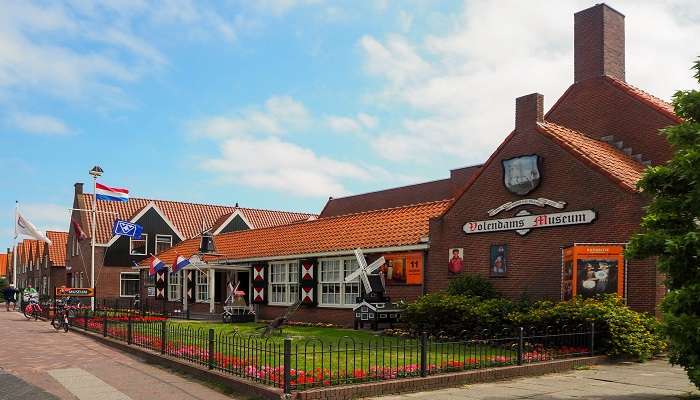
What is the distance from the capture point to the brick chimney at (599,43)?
71.4 ft

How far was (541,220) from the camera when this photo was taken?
1780cm

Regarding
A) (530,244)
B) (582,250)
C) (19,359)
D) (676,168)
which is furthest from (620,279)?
(19,359)

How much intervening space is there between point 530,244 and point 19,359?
13237 millimetres

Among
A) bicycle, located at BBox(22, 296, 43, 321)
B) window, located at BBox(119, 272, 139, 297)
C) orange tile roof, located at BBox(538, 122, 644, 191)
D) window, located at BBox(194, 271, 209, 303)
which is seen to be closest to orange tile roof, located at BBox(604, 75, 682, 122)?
orange tile roof, located at BBox(538, 122, 644, 191)

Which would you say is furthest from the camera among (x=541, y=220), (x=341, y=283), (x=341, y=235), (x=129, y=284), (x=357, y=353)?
Answer: (x=129, y=284)

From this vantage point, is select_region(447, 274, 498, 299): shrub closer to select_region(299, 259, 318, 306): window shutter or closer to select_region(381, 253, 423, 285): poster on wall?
select_region(381, 253, 423, 285): poster on wall

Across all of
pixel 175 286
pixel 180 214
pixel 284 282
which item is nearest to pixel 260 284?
pixel 284 282

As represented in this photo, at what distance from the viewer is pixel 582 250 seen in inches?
627

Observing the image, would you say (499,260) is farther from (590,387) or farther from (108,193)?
(108,193)

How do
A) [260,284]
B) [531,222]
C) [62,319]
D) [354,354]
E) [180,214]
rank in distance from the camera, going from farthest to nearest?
[180,214] < [260,284] < [62,319] < [531,222] < [354,354]

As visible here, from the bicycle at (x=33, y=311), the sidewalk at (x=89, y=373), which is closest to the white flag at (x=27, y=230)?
the bicycle at (x=33, y=311)

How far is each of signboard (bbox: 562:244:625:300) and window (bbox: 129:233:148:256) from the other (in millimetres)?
35611

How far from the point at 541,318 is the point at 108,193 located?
76.7ft

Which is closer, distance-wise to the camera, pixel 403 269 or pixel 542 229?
pixel 542 229
